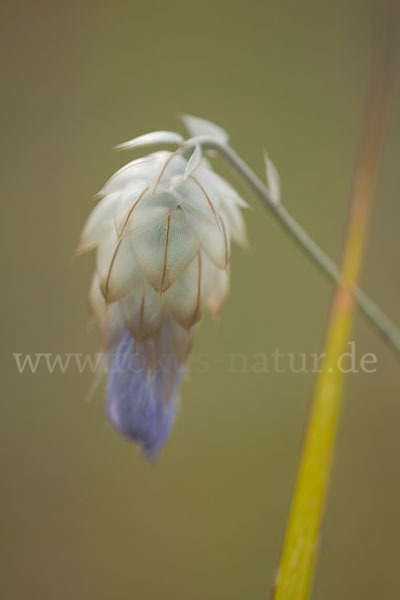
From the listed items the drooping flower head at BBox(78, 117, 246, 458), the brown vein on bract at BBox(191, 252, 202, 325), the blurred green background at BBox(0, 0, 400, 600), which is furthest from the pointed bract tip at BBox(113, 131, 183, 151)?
the blurred green background at BBox(0, 0, 400, 600)

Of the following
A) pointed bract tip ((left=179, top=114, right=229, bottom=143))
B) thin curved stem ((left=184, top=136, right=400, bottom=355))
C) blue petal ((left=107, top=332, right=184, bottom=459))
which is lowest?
blue petal ((left=107, top=332, right=184, bottom=459))

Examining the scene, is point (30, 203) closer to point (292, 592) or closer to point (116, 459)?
point (116, 459)

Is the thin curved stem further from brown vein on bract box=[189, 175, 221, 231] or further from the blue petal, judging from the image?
the blue petal

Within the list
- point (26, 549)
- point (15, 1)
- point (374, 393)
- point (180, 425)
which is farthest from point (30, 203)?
point (374, 393)

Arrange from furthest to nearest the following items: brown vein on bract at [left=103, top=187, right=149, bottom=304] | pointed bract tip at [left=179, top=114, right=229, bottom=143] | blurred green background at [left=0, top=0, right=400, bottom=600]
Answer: blurred green background at [left=0, top=0, right=400, bottom=600], pointed bract tip at [left=179, top=114, right=229, bottom=143], brown vein on bract at [left=103, top=187, right=149, bottom=304]

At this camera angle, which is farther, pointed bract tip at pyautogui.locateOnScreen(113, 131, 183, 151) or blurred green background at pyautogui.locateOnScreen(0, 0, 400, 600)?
blurred green background at pyautogui.locateOnScreen(0, 0, 400, 600)

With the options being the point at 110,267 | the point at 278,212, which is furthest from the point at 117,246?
the point at 278,212

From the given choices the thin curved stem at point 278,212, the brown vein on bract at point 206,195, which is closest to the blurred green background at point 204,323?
the thin curved stem at point 278,212
